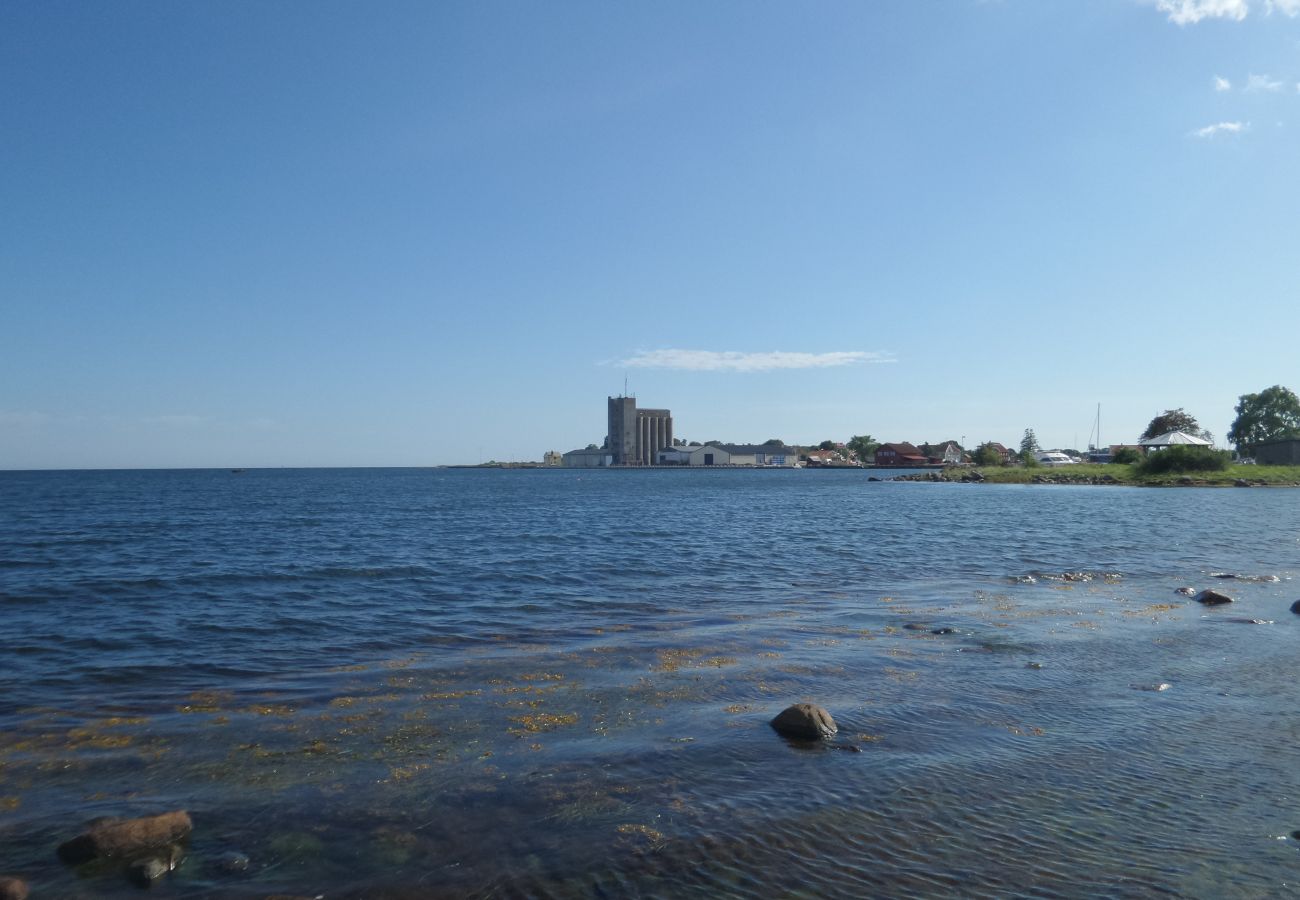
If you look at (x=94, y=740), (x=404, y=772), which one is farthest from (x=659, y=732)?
Answer: (x=94, y=740)

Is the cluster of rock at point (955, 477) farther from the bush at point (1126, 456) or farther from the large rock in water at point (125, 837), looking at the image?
the large rock in water at point (125, 837)

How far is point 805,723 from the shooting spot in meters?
11.8

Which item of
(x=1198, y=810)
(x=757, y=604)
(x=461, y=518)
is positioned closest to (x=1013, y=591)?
(x=757, y=604)

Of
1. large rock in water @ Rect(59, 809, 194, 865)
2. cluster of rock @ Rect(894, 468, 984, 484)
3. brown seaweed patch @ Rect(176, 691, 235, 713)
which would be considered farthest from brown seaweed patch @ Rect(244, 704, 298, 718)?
cluster of rock @ Rect(894, 468, 984, 484)

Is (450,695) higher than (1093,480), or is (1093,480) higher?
(1093,480)

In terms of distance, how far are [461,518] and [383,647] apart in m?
47.0

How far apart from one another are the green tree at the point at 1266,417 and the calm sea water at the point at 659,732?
538ft

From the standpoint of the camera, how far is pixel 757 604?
2455 centimetres

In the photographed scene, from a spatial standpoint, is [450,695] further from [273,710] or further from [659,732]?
[659,732]

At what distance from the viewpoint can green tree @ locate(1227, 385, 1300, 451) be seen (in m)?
158

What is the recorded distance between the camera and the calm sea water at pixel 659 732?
8164 millimetres

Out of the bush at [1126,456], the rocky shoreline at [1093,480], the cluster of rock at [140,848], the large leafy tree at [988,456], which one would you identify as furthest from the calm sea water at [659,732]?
the large leafy tree at [988,456]

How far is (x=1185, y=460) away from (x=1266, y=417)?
3017 inches

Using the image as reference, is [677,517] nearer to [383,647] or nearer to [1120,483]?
[383,647]
